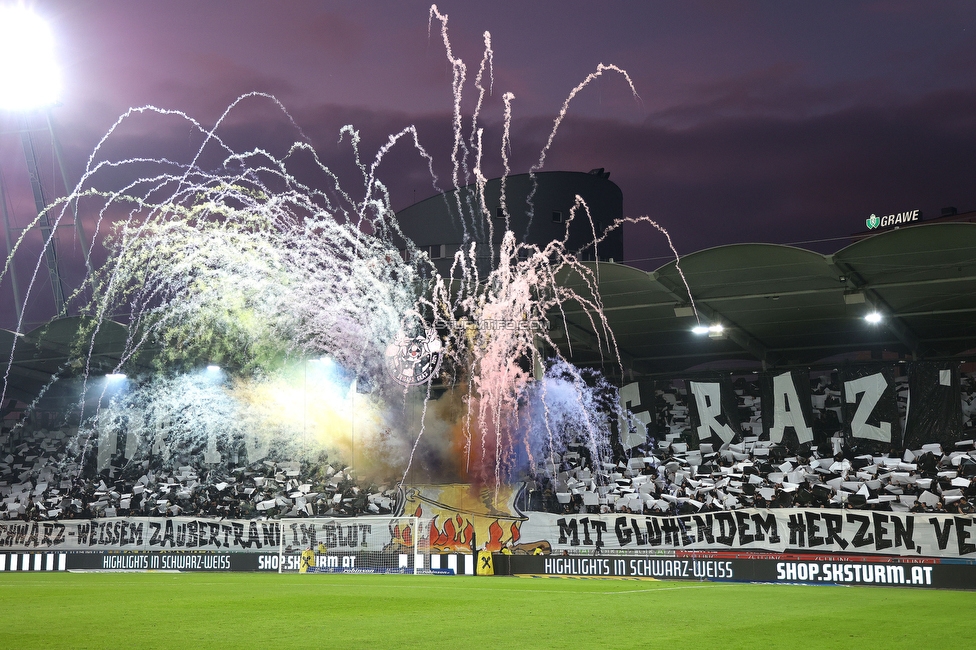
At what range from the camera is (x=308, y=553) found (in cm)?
3081

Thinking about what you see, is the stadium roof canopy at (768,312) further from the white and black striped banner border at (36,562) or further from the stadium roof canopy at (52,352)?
the white and black striped banner border at (36,562)

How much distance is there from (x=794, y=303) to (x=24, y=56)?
2889 centimetres

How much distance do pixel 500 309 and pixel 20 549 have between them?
2003cm

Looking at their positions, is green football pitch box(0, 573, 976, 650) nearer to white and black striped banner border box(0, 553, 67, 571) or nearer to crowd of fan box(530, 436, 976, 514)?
crowd of fan box(530, 436, 976, 514)

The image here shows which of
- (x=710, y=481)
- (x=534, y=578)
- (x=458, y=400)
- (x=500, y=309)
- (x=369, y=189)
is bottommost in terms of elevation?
(x=534, y=578)

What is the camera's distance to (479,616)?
14844 mm

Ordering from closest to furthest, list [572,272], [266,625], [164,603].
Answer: [266,625], [164,603], [572,272]

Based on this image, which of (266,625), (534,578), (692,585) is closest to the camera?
(266,625)

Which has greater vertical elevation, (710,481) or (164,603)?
(710,481)

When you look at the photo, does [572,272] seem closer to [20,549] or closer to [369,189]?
[369,189]

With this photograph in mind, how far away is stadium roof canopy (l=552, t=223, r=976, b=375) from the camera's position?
87.3ft

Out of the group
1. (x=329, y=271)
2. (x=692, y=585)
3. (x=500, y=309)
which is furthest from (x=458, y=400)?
(x=692, y=585)

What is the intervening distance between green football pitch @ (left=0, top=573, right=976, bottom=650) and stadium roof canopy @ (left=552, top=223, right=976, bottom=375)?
949 cm

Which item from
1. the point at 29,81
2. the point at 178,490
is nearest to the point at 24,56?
the point at 29,81
